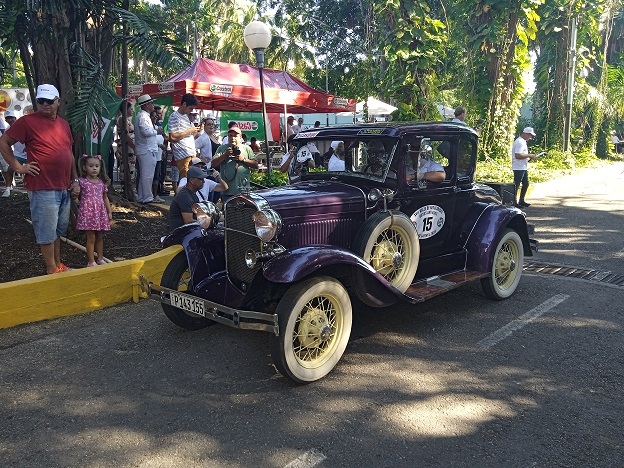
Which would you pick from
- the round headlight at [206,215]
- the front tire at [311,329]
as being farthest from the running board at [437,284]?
the round headlight at [206,215]

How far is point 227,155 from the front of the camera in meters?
7.62

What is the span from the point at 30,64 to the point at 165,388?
534 cm

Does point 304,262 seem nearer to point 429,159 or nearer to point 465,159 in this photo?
point 429,159

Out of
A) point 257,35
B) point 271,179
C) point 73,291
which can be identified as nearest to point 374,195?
point 73,291

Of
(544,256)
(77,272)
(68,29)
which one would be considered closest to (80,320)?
(77,272)

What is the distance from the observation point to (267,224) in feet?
13.1

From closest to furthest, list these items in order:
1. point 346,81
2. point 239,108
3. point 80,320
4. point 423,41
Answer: point 80,320, point 423,41, point 239,108, point 346,81

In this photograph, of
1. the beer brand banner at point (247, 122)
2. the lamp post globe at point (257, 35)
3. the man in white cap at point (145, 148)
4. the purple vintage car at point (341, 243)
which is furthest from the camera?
the beer brand banner at point (247, 122)

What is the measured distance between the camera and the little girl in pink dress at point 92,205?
5.82 meters

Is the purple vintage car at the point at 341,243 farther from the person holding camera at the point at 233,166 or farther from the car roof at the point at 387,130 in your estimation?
the person holding camera at the point at 233,166

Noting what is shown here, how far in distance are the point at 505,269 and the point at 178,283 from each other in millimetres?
3231

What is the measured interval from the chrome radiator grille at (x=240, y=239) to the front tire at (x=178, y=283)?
41cm

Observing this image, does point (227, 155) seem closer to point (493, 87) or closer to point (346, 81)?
point (493, 87)

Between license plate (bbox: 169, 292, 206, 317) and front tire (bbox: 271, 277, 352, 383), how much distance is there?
0.56 meters
